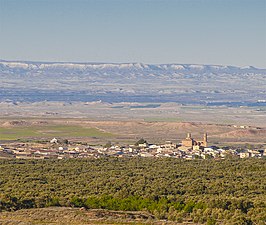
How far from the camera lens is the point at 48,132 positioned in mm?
105625

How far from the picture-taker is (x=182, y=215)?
24.4 m

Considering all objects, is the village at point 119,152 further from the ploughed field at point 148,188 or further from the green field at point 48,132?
the green field at point 48,132

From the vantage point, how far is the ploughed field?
25.3 m

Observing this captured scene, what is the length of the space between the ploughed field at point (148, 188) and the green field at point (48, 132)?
50526 millimetres

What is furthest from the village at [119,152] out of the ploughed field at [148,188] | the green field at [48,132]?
the green field at [48,132]

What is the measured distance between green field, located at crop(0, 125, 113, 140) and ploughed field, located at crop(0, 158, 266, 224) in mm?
50526

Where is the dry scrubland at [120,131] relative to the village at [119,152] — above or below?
below

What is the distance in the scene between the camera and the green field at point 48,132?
98.4m

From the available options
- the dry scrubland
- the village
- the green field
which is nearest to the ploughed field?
the village

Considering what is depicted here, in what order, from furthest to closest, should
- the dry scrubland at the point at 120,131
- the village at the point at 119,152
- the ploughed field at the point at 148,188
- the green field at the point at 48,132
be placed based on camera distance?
the green field at the point at 48,132, the dry scrubland at the point at 120,131, the village at the point at 119,152, the ploughed field at the point at 148,188

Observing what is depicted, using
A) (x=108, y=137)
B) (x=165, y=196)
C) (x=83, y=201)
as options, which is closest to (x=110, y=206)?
(x=83, y=201)

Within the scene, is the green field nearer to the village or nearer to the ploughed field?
the village

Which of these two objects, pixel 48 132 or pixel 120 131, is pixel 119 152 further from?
pixel 120 131

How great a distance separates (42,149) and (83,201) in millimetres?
39870
